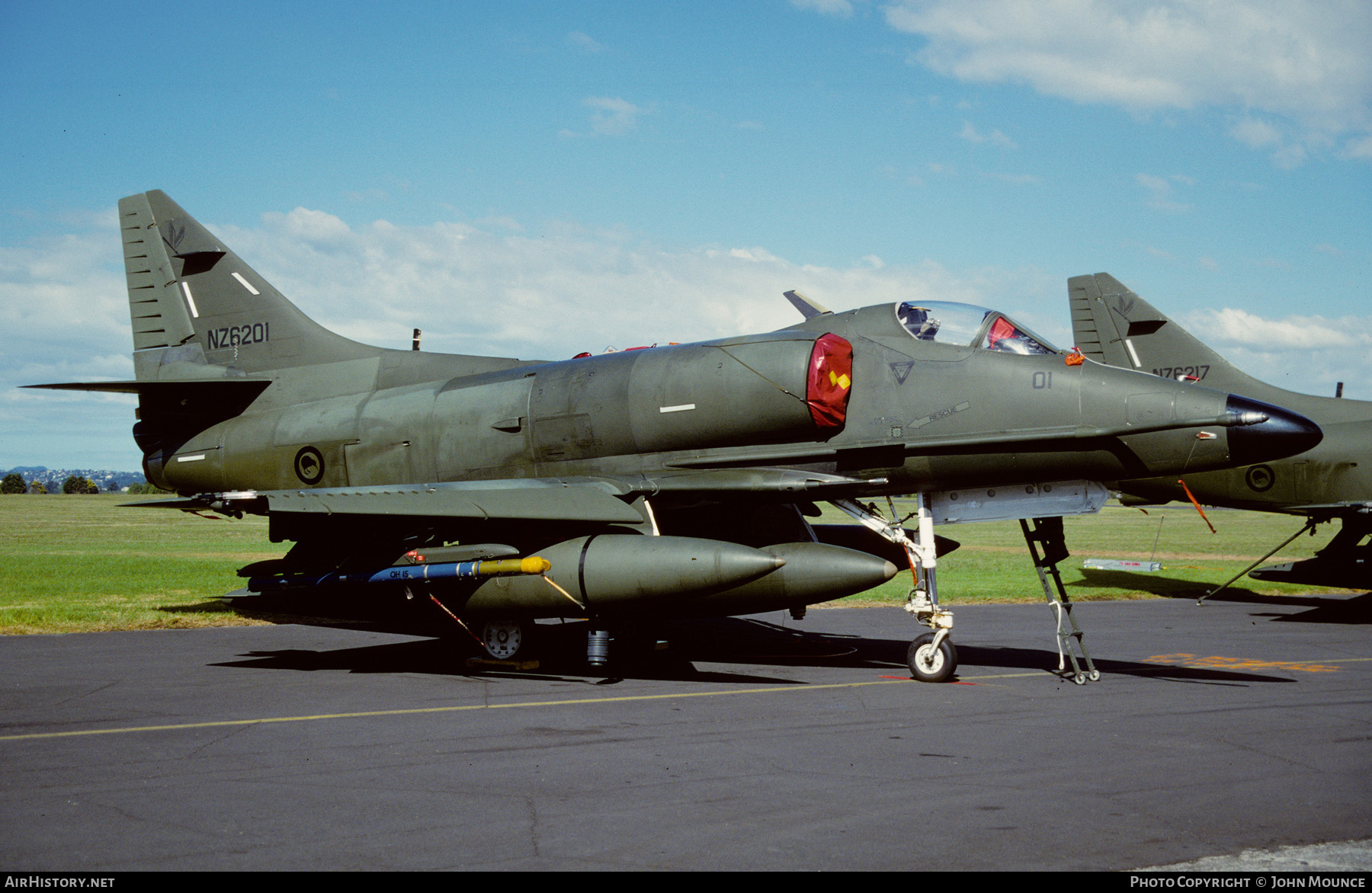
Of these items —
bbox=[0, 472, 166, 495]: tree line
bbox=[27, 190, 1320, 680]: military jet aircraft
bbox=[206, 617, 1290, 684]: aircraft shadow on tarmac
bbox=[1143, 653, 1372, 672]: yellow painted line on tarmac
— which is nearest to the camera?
bbox=[27, 190, 1320, 680]: military jet aircraft

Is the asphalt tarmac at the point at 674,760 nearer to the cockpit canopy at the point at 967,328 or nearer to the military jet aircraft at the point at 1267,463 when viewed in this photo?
the cockpit canopy at the point at 967,328

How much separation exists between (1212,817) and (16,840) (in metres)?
6.53

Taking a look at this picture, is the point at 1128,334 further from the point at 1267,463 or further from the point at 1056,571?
the point at 1056,571

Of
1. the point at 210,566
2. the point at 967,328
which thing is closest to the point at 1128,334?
the point at 967,328

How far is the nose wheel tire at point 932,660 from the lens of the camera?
1046 cm

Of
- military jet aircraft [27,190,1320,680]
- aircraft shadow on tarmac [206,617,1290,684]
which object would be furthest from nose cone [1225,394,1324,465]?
aircraft shadow on tarmac [206,617,1290,684]

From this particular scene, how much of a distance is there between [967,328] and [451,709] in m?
6.60

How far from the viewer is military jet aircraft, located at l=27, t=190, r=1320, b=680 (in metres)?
10.2

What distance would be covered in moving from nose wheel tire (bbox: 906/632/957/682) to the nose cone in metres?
3.32

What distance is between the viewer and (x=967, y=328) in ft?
36.0

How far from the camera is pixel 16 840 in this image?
529cm

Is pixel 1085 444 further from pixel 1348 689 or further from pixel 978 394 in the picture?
pixel 1348 689

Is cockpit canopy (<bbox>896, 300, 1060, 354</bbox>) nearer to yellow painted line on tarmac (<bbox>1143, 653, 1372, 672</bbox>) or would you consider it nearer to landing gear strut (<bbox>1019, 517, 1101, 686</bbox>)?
landing gear strut (<bbox>1019, 517, 1101, 686</bbox>)
